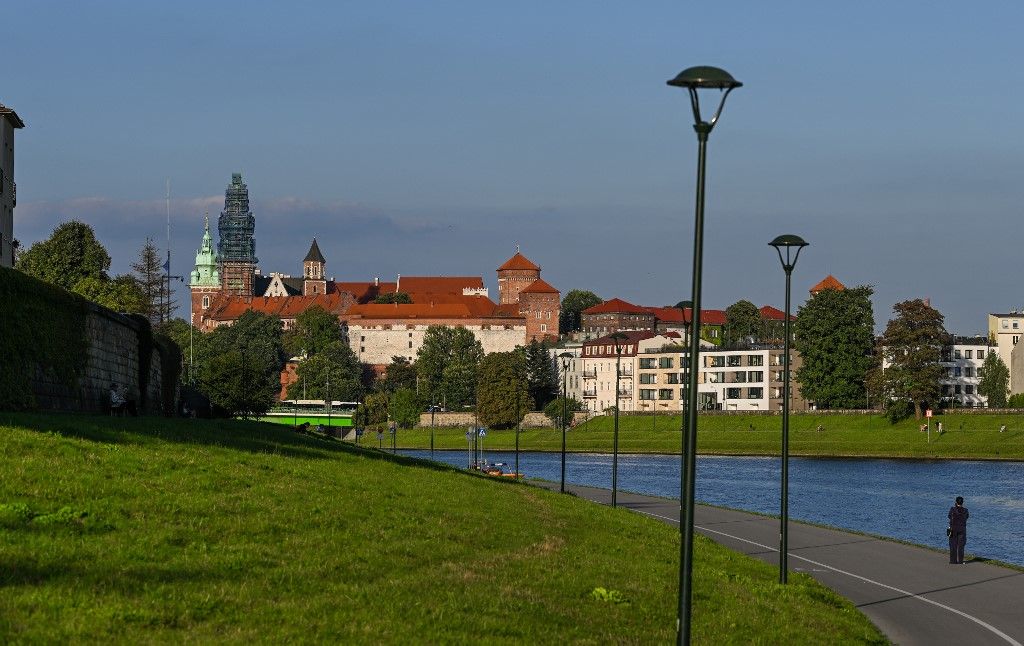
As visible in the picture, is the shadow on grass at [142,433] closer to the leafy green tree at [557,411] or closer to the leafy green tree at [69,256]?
the leafy green tree at [69,256]

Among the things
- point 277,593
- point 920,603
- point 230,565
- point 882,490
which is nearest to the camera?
point 277,593

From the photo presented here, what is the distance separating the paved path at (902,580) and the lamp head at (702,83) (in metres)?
11.1

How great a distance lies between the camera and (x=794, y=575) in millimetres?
30891

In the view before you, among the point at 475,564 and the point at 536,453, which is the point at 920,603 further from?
the point at 536,453

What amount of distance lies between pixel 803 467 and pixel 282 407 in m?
91.4

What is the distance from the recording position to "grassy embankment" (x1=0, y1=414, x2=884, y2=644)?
15891 mm

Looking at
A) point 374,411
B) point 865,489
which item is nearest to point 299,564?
point 865,489

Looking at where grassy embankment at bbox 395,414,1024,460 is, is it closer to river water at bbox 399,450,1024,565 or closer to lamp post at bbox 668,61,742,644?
river water at bbox 399,450,1024,565

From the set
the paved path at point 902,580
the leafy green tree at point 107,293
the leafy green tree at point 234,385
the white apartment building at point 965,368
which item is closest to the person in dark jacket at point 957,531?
the paved path at point 902,580

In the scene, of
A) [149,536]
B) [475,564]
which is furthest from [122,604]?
[475,564]

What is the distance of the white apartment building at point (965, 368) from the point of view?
182750 mm

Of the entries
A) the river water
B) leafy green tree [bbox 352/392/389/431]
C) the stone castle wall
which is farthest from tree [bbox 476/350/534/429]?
the stone castle wall

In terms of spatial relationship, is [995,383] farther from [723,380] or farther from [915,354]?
[723,380]

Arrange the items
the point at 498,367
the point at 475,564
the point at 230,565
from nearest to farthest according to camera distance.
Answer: the point at 230,565
the point at 475,564
the point at 498,367
